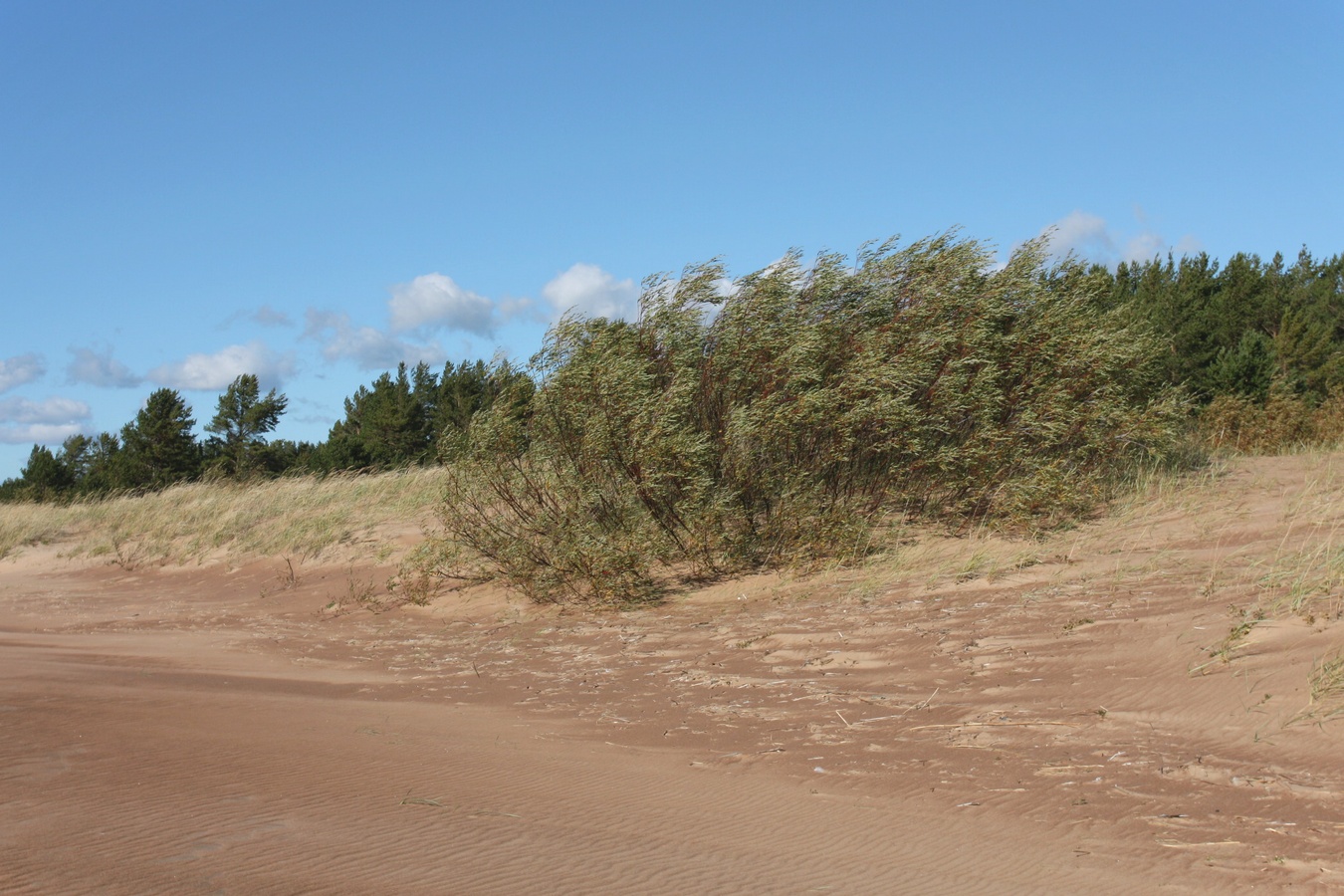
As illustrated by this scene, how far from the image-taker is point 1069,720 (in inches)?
274

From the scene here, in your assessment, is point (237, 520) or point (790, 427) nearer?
point (790, 427)

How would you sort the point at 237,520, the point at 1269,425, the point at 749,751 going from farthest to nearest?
1. the point at 237,520
2. the point at 1269,425
3. the point at 749,751

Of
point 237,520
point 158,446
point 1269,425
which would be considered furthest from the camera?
point 158,446

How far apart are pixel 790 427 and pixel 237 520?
43.4ft

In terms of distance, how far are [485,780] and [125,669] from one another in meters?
5.88

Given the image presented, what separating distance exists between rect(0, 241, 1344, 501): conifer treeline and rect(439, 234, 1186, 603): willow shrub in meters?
13.2

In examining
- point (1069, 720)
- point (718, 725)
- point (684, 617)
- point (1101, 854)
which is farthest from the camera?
point (684, 617)

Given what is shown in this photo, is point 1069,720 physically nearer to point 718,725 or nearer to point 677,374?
point 718,725

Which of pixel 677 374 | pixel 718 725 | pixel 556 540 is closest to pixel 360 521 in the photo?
pixel 556 540

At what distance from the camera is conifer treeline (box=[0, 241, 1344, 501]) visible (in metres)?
30.9

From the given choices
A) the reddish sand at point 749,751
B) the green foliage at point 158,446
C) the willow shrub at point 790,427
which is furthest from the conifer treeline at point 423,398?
the reddish sand at point 749,751

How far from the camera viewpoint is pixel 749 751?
708 centimetres

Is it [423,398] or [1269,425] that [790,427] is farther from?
[423,398]

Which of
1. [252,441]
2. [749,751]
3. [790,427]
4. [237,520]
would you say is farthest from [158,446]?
[749,751]
